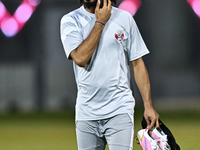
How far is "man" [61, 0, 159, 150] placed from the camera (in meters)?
1.75

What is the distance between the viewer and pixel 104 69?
1.78m

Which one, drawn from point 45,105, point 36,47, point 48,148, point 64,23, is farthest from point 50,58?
point 64,23

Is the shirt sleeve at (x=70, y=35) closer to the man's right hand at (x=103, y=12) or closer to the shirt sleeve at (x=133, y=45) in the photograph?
the man's right hand at (x=103, y=12)

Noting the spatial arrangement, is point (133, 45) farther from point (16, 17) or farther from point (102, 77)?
point (16, 17)

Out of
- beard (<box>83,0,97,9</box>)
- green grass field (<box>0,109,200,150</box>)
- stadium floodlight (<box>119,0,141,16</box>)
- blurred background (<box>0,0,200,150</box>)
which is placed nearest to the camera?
beard (<box>83,0,97,9</box>)

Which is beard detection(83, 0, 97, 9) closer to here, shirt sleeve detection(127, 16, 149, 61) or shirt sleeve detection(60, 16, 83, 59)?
shirt sleeve detection(60, 16, 83, 59)

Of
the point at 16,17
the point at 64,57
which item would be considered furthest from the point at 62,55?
the point at 16,17

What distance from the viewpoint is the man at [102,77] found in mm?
1750

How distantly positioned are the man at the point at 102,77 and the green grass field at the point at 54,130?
226 centimetres

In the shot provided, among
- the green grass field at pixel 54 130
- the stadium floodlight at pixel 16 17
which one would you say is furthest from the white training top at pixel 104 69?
the stadium floodlight at pixel 16 17

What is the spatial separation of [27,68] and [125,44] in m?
3.98

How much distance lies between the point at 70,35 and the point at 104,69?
0.26 m

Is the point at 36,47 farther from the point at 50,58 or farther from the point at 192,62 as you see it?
the point at 192,62

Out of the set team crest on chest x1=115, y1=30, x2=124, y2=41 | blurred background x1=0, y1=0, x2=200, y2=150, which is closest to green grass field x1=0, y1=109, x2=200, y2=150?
blurred background x1=0, y1=0, x2=200, y2=150
